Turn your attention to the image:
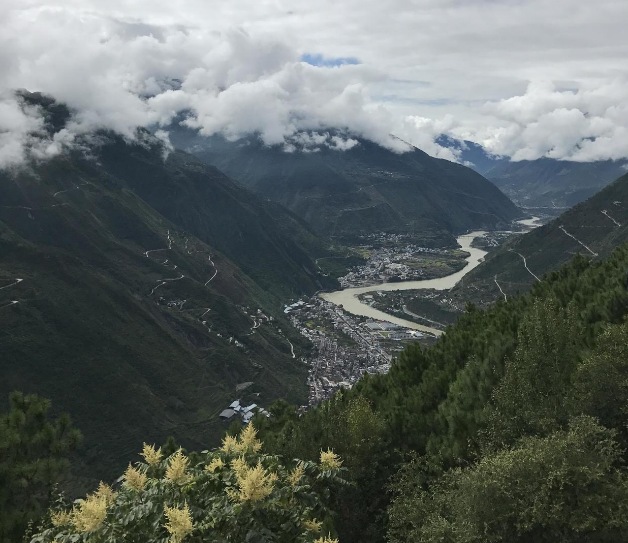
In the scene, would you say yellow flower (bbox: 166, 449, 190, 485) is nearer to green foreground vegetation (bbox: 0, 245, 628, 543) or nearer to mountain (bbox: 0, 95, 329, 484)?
green foreground vegetation (bbox: 0, 245, 628, 543)

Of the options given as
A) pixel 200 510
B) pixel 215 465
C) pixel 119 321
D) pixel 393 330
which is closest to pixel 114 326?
pixel 119 321

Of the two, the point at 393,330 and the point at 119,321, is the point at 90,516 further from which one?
the point at 393,330

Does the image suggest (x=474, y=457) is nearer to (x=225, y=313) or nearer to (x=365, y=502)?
(x=365, y=502)

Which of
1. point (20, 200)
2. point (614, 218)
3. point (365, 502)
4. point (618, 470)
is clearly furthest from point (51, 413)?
point (614, 218)

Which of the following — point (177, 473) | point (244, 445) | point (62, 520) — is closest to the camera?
point (177, 473)

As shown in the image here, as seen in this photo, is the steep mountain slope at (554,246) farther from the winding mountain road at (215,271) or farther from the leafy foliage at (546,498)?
the leafy foliage at (546,498)
